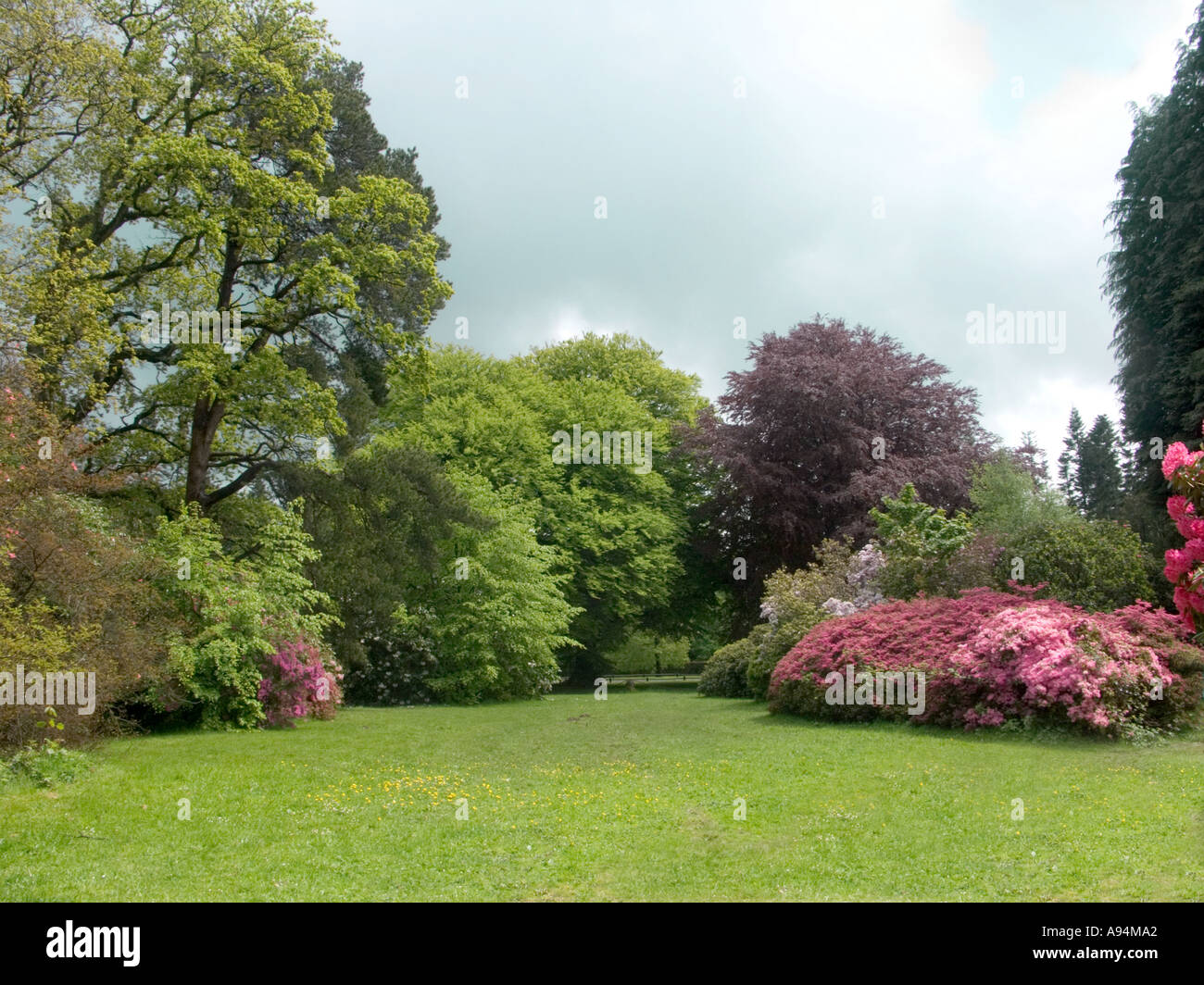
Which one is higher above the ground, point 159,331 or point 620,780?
point 159,331

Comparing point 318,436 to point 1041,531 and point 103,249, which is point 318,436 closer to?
point 103,249

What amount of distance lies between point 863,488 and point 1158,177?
1157 cm

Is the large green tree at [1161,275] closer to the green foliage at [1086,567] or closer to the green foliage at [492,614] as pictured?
the green foliage at [1086,567]

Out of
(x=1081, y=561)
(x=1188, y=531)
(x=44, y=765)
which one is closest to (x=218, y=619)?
(x=44, y=765)

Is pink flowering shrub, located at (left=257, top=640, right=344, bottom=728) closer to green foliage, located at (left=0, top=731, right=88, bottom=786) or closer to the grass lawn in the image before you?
the grass lawn

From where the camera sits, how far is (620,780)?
11398 mm

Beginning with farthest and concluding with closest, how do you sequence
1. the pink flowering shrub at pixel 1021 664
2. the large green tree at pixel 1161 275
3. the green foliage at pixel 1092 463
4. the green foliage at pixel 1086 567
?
the green foliage at pixel 1092 463
the large green tree at pixel 1161 275
the green foliage at pixel 1086 567
the pink flowering shrub at pixel 1021 664

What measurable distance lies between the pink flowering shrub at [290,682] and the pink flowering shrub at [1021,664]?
9.50 metres

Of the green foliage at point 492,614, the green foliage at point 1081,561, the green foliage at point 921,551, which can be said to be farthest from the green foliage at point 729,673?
the green foliage at point 1081,561

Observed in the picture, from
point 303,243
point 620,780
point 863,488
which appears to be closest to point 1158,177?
point 863,488

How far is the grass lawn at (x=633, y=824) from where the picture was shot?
6.89 meters

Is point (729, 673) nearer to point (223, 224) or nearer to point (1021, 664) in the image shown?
point (1021, 664)

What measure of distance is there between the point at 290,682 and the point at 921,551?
533 inches
